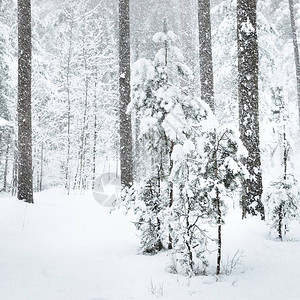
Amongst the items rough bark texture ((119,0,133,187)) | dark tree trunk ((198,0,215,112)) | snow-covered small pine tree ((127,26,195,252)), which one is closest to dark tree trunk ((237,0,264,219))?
dark tree trunk ((198,0,215,112))

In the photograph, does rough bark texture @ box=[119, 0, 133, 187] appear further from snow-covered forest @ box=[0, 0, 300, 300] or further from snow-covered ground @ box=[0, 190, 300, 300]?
snow-covered ground @ box=[0, 190, 300, 300]

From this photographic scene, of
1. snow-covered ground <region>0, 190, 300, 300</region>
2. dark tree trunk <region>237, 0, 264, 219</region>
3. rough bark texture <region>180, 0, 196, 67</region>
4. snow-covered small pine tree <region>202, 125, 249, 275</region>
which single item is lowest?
snow-covered ground <region>0, 190, 300, 300</region>

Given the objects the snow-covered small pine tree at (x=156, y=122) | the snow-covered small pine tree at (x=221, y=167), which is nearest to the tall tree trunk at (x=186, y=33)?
the snow-covered small pine tree at (x=156, y=122)

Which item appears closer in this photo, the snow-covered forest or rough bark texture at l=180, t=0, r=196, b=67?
the snow-covered forest

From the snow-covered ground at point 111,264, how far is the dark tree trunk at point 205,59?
3877 mm

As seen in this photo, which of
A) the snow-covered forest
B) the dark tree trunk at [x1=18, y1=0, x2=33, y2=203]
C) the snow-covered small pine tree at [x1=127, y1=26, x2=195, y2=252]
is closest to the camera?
the snow-covered forest

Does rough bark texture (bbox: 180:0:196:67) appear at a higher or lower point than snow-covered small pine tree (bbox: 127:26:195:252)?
higher

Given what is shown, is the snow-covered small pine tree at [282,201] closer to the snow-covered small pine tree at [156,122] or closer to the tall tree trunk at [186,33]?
the snow-covered small pine tree at [156,122]

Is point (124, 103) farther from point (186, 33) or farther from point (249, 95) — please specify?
point (186, 33)

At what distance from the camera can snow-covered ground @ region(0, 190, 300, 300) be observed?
13.6 ft

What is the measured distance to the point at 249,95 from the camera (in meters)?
Answer: 8.29

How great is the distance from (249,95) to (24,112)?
6.17m

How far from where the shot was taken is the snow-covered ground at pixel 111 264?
416 centimetres

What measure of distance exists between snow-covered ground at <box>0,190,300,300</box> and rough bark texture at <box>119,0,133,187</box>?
7.01 ft
